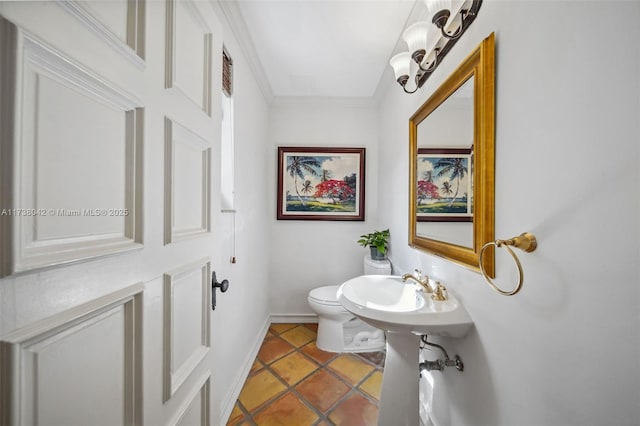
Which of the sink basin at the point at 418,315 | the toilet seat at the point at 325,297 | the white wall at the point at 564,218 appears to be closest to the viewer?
the white wall at the point at 564,218

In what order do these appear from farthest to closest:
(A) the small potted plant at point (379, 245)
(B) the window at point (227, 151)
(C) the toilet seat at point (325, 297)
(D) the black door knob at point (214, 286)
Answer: (A) the small potted plant at point (379, 245) → (C) the toilet seat at point (325, 297) → (B) the window at point (227, 151) → (D) the black door knob at point (214, 286)

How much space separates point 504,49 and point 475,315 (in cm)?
96

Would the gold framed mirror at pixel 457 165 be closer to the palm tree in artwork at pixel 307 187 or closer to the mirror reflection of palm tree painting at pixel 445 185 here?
the mirror reflection of palm tree painting at pixel 445 185

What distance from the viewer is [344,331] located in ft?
6.57

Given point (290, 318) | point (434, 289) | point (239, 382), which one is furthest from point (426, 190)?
point (290, 318)

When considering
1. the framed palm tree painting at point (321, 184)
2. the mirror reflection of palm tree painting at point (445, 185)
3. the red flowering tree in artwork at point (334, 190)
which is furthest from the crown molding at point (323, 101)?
the mirror reflection of palm tree painting at point (445, 185)

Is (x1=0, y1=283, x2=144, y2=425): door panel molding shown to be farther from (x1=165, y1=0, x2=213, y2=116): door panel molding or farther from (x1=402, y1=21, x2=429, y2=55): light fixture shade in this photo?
(x1=402, y1=21, x2=429, y2=55): light fixture shade

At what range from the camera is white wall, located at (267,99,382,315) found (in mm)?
2475

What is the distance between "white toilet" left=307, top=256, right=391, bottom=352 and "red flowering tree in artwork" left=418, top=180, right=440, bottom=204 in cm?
76

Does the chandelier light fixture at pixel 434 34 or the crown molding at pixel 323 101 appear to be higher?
the crown molding at pixel 323 101

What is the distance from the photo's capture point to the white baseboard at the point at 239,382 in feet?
4.35

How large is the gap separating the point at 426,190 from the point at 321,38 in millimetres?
1206

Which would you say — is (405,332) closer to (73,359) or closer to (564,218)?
(564,218)

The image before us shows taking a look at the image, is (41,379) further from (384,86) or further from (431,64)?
(384,86)
